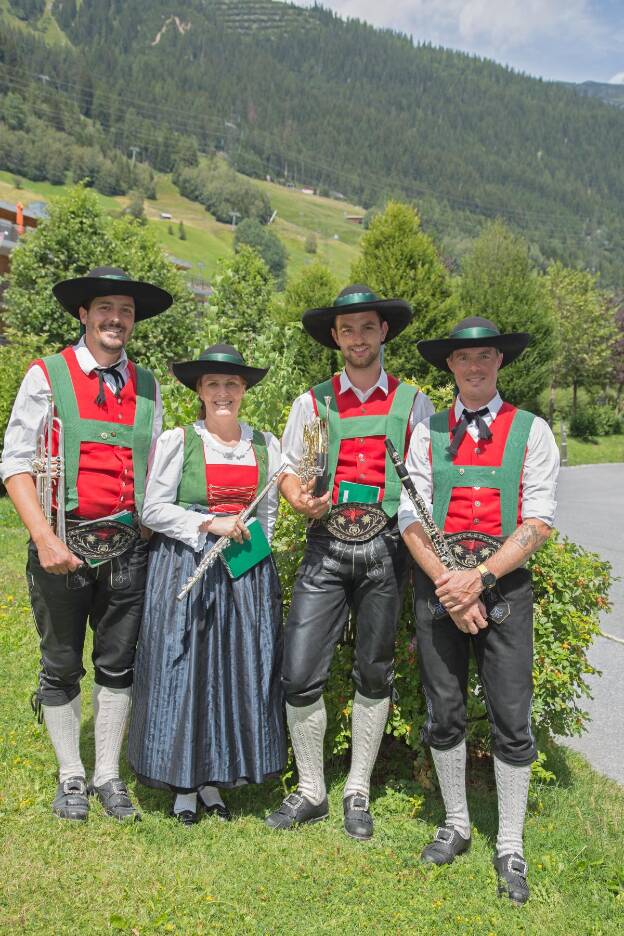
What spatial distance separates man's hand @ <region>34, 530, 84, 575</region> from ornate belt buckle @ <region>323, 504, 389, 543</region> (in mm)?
1251

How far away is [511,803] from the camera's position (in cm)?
355

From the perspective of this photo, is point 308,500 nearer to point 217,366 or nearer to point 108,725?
point 217,366

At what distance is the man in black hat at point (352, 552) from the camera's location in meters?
3.74

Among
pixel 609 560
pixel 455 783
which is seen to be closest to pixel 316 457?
pixel 455 783

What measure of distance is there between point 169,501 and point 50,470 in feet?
1.86

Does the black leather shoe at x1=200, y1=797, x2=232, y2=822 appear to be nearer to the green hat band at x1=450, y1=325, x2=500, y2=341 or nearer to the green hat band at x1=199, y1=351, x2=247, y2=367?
the green hat band at x1=199, y1=351, x2=247, y2=367

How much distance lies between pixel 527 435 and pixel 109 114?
17054 centimetres

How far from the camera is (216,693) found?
3.77 meters

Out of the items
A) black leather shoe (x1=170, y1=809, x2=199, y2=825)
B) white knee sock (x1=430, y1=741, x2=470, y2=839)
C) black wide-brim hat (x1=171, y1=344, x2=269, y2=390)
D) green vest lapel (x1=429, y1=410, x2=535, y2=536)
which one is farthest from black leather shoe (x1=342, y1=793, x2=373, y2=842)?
black wide-brim hat (x1=171, y1=344, x2=269, y2=390)

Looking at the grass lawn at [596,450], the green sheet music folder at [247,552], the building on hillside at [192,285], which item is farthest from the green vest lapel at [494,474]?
the grass lawn at [596,450]

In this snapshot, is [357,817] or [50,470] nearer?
[50,470]

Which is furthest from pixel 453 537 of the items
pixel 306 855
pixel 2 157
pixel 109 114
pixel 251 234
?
pixel 109 114

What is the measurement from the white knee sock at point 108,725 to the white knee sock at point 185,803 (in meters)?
0.37

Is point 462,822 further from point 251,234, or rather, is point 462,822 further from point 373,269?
point 251,234
